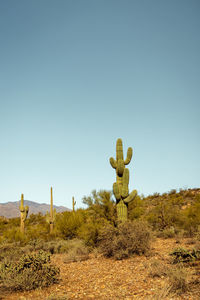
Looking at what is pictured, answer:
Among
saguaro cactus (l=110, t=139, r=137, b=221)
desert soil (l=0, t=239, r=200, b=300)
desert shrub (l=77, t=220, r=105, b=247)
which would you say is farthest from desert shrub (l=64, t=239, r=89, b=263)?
saguaro cactus (l=110, t=139, r=137, b=221)

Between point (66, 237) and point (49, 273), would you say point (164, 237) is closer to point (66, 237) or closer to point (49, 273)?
point (66, 237)

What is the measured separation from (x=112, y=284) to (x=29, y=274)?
2.33 metres

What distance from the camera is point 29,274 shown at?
6.90 metres

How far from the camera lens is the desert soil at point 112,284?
218 inches

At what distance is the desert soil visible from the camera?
5.55 metres

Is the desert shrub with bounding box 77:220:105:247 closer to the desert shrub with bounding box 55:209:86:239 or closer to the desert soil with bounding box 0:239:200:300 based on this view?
the desert soil with bounding box 0:239:200:300

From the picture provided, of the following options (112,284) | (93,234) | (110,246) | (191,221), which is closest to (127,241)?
(110,246)

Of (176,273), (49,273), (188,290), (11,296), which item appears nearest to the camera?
(188,290)

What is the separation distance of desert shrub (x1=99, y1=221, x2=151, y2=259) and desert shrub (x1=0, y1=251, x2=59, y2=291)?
3.96 metres

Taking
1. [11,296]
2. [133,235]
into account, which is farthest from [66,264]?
[11,296]

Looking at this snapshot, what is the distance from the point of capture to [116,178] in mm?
14734

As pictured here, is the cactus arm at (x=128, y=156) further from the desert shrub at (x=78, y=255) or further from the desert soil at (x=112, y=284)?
the desert soil at (x=112, y=284)

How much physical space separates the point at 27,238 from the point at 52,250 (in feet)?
17.9

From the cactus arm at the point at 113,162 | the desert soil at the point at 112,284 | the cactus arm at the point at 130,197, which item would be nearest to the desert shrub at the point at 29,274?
the desert soil at the point at 112,284
